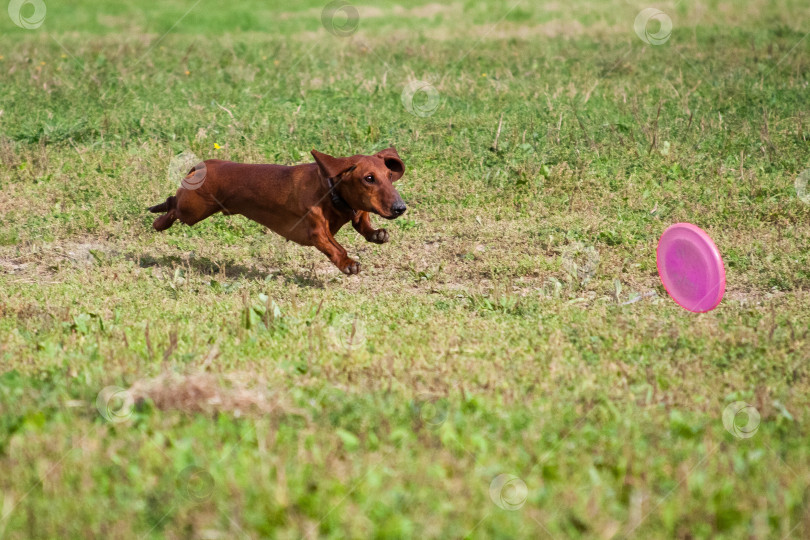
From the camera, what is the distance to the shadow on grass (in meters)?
7.23

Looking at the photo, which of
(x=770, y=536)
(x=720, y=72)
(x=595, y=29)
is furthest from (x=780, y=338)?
(x=595, y=29)

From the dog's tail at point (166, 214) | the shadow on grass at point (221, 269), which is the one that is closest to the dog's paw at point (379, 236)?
the shadow on grass at point (221, 269)

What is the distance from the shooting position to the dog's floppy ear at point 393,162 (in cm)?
683

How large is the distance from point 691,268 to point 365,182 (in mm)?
2338

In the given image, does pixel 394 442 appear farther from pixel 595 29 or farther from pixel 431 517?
pixel 595 29

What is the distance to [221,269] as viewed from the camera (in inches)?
287

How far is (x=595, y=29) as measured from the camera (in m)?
15.7

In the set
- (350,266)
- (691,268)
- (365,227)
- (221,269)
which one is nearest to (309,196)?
(365,227)

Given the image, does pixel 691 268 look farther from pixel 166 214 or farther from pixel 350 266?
pixel 166 214

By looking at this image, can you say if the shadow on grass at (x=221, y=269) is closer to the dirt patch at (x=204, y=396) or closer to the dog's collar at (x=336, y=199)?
the dog's collar at (x=336, y=199)

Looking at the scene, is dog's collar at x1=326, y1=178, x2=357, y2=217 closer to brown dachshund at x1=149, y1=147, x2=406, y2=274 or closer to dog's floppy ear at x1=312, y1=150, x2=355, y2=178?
brown dachshund at x1=149, y1=147, x2=406, y2=274

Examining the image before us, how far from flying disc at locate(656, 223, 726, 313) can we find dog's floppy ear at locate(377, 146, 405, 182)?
78.5 inches

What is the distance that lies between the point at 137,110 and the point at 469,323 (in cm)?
635

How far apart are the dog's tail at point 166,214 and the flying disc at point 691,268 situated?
398 centimetres
